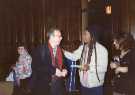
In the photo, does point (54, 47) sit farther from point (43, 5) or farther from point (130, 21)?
point (43, 5)

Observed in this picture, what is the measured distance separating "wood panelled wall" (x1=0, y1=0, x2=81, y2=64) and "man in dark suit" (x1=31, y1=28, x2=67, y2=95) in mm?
5072

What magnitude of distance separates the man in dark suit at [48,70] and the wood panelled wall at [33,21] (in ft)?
16.6

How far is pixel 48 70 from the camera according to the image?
4.51m

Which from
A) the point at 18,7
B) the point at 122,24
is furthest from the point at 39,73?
the point at 18,7

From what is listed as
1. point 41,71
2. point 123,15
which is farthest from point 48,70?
point 123,15

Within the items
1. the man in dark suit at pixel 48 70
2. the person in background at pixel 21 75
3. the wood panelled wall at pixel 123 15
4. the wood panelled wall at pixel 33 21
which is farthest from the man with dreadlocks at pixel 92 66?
the wood panelled wall at pixel 33 21

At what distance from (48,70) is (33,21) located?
5606mm

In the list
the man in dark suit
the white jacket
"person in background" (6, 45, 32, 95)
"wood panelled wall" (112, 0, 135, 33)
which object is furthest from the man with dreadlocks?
"wood panelled wall" (112, 0, 135, 33)

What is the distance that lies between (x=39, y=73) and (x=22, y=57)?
13.4 feet

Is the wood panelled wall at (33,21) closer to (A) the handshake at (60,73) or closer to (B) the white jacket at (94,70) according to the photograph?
(B) the white jacket at (94,70)

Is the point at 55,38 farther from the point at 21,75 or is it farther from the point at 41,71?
the point at 21,75

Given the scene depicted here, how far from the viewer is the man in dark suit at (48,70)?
4492 millimetres

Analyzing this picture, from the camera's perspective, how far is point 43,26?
10.1 meters

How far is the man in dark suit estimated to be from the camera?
4.49 meters
